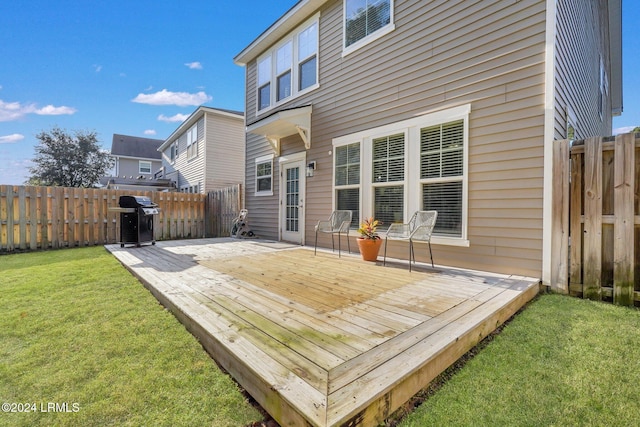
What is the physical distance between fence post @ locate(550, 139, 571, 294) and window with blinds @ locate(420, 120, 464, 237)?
1.02m

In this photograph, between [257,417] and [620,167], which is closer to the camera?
[257,417]

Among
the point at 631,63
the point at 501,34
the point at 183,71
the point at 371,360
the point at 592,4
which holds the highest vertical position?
the point at 183,71

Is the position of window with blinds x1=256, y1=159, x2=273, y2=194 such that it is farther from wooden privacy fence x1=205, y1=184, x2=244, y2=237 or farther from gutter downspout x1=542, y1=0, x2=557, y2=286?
gutter downspout x1=542, y1=0, x2=557, y2=286

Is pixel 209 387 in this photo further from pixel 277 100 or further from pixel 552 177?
pixel 277 100

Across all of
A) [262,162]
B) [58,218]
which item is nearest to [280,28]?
[262,162]

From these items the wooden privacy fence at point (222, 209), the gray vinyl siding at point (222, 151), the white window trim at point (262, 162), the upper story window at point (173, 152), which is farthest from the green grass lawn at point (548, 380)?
the upper story window at point (173, 152)

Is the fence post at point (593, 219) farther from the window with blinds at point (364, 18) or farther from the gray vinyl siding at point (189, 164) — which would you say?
the gray vinyl siding at point (189, 164)

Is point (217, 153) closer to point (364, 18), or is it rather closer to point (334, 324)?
point (364, 18)

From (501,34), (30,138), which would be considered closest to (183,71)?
(30,138)

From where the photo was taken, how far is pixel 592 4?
6.02 metres

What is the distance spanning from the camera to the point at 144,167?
2398cm

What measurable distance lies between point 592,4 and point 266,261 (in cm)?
858

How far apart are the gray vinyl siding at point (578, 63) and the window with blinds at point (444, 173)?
1.20m

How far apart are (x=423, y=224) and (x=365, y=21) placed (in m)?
4.09
